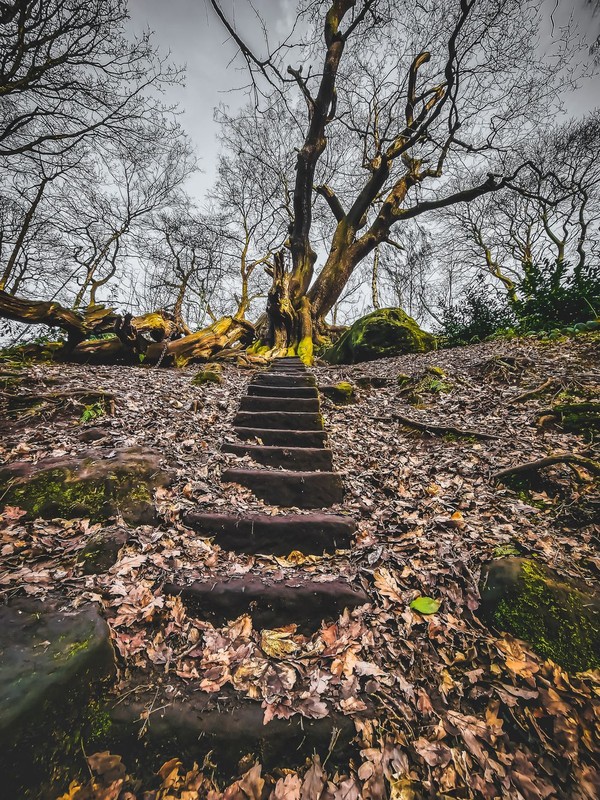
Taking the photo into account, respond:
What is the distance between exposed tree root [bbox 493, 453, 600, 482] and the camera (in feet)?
9.88

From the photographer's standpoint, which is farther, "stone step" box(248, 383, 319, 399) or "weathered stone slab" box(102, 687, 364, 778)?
"stone step" box(248, 383, 319, 399)

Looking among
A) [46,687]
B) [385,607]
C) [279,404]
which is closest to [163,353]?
[279,404]

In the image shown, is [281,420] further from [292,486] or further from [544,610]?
[544,610]

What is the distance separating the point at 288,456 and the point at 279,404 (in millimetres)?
1489

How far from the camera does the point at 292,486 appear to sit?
11.1 feet

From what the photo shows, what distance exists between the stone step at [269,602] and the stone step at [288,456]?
1.62 metres

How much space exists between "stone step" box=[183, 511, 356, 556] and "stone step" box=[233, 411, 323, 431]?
6.28ft

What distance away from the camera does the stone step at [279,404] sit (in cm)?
516

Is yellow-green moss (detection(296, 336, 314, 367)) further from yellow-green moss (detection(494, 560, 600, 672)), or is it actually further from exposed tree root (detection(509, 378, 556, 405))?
yellow-green moss (detection(494, 560, 600, 672))

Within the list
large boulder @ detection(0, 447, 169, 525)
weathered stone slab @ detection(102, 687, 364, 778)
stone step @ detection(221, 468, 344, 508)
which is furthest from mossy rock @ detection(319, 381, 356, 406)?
weathered stone slab @ detection(102, 687, 364, 778)

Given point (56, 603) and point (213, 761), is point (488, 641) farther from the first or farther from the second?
point (56, 603)

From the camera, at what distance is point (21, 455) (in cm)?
322

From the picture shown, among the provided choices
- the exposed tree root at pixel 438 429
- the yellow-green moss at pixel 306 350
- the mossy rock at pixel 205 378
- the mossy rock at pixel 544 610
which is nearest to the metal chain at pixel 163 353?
the mossy rock at pixel 205 378

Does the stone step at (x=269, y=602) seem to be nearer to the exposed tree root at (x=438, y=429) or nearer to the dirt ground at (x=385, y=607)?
the dirt ground at (x=385, y=607)
